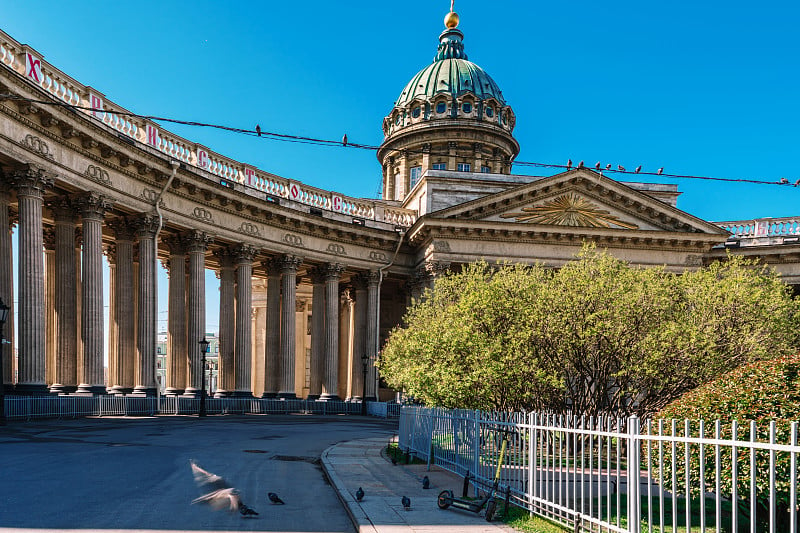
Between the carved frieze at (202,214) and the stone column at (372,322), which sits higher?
the carved frieze at (202,214)

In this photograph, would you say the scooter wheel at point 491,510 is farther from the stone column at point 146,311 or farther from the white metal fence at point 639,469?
the stone column at point 146,311

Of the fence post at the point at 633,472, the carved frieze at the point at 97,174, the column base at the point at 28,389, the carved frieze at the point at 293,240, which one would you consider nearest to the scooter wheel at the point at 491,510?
the fence post at the point at 633,472

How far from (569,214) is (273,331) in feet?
62.9

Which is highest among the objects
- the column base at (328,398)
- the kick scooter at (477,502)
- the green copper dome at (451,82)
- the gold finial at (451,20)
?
the gold finial at (451,20)

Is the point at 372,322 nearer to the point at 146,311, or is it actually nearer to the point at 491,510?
the point at 146,311

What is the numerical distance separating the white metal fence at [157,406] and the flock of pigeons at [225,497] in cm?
1482

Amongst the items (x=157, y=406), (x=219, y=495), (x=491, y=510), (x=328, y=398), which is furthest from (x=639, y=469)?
(x=328, y=398)

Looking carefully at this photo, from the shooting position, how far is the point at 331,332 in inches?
1833

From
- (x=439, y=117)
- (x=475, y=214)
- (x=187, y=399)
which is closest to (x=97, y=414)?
→ (x=187, y=399)

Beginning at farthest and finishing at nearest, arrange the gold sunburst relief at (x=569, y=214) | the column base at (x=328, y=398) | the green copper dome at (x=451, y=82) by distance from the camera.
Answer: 1. the green copper dome at (x=451, y=82)
2. the gold sunburst relief at (x=569, y=214)
3. the column base at (x=328, y=398)

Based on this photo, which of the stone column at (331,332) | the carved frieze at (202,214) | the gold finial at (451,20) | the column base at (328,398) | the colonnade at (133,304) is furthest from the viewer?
the gold finial at (451,20)

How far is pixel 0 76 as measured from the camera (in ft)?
84.0

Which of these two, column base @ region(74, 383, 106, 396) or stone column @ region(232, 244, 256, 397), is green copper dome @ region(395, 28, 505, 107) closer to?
stone column @ region(232, 244, 256, 397)

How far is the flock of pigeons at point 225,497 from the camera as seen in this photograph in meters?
11.8
